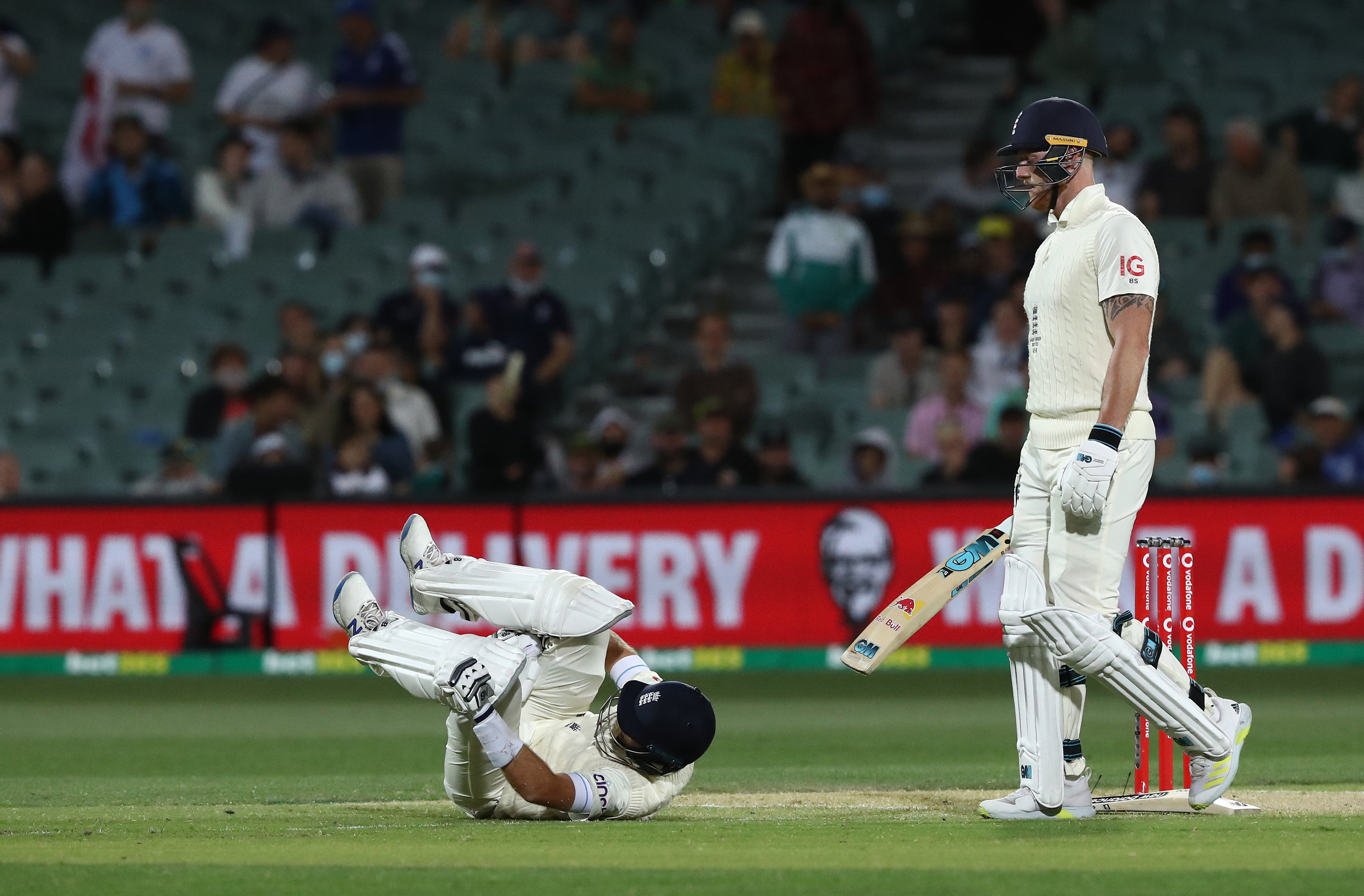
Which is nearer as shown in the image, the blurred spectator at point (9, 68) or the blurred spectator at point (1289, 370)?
the blurred spectator at point (1289, 370)

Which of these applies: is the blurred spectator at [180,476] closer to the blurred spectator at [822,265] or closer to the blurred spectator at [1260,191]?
the blurred spectator at [822,265]

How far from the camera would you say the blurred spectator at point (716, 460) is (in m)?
13.3

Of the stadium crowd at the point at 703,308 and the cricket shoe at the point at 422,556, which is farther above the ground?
the stadium crowd at the point at 703,308

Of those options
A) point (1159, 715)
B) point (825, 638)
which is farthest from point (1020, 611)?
point (825, 638)

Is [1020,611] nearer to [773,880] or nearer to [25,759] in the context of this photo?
[773,880]

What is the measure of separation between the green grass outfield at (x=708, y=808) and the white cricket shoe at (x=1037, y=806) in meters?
0.10

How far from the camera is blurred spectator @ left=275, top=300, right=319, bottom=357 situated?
15062mm

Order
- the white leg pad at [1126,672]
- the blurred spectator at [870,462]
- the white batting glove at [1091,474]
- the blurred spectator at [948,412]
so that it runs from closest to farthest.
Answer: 1. the white batting glove at [1091,474]
2. the white leg pad at [1126,672]
3. the blurred spectator at [870,462]
4. the blurred spectator at [948,412]

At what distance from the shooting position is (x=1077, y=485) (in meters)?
5.91

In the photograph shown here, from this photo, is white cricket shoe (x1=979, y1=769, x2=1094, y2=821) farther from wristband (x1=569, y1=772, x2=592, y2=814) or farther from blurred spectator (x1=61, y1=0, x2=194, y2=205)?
blurred spectator (x1=61, y1=0, x2=194, y2=205)

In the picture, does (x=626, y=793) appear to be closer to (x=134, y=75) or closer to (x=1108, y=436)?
(x=1108, y=436)

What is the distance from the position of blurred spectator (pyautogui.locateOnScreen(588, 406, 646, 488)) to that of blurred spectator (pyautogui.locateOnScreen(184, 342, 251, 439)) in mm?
2610

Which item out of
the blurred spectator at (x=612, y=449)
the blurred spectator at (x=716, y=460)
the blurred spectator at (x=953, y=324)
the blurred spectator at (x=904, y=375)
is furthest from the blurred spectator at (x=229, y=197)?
the blurred spectator at (x=953, y=324)

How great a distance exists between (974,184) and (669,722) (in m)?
10.6
